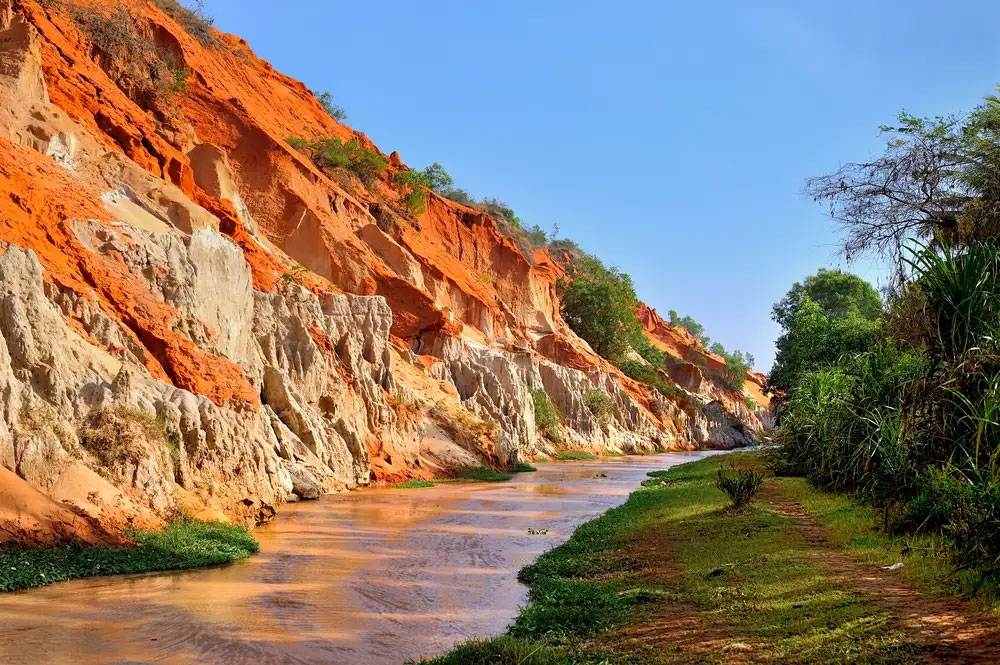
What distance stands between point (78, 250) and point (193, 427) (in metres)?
7.30

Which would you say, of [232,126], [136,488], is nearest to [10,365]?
[136,488]

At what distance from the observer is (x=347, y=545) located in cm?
1529

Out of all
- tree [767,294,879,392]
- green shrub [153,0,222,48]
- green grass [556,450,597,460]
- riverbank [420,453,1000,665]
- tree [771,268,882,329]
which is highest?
green shrub [153,0,222,48]

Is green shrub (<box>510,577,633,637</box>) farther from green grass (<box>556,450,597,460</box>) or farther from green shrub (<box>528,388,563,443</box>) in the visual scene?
green shrub (<box>528,388,563,443</box>)

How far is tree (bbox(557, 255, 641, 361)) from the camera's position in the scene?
86938mm

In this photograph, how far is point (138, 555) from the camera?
11.8 meters

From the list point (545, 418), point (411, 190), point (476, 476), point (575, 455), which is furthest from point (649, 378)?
point (476, 476)

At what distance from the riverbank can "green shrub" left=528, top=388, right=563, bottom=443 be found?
39.3 m

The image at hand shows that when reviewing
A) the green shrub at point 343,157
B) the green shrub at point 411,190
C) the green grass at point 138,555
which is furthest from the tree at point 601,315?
the green grass at point 138,555

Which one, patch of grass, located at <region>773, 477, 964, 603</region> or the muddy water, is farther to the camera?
patch of grass, located at <region>773, 477, 964, 603</region>

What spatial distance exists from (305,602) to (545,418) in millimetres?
44255

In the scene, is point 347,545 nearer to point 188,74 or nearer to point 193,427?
point 193,427

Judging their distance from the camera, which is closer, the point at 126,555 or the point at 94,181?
the point at 126,555

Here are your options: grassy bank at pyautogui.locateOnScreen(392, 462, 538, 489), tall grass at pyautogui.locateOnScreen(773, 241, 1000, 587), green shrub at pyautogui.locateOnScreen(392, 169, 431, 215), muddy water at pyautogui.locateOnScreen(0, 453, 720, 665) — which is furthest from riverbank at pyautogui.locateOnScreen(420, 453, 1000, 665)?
green shrub at pyautogui.locateOnScreen(392, 169, 431, 215)
